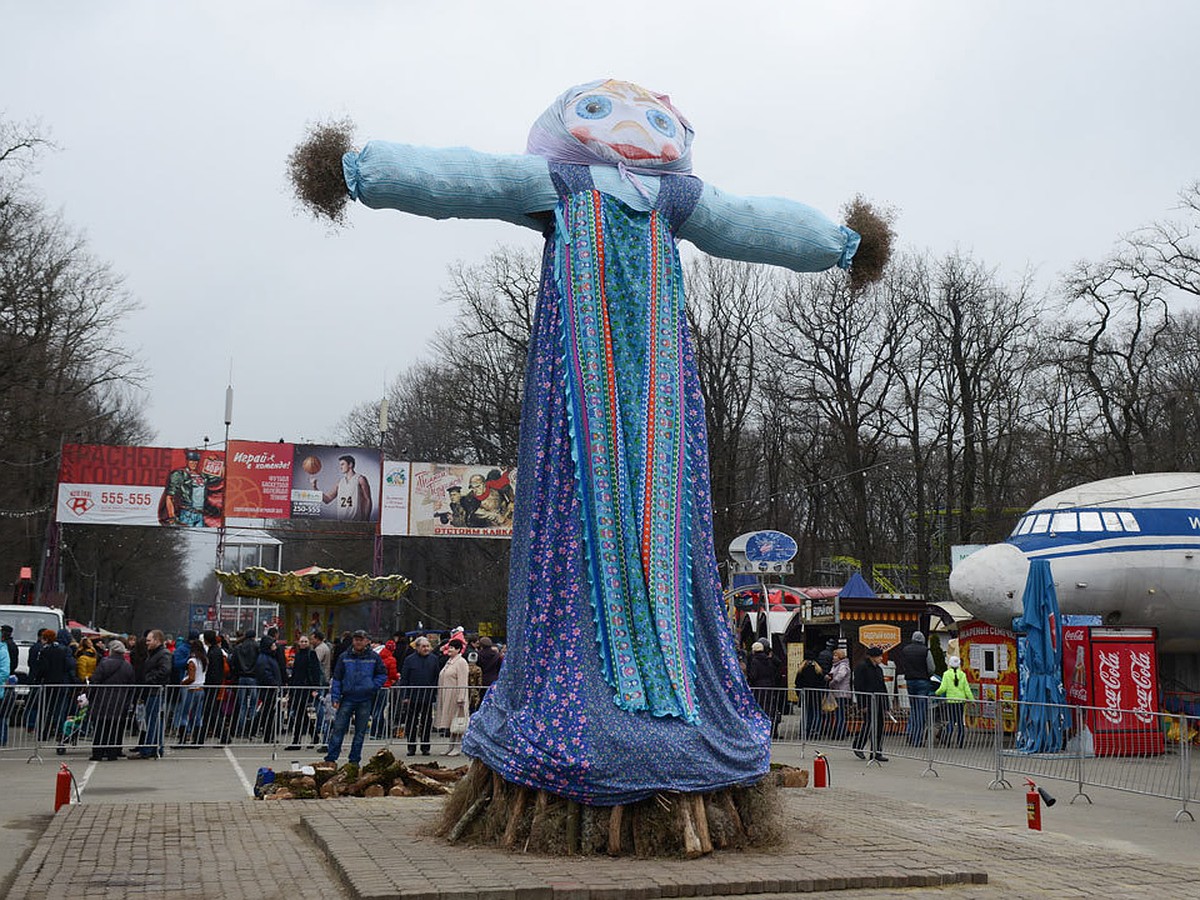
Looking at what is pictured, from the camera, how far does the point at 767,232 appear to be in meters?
9.64

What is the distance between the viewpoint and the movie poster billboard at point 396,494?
131 feet

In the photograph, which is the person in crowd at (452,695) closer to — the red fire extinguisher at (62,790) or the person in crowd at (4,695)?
the person in crowd at (4,695)

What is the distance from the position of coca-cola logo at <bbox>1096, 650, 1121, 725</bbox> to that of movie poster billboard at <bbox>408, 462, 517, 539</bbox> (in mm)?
24005

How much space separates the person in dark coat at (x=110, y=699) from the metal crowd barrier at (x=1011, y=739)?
29.7ft

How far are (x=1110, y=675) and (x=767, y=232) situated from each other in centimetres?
1110

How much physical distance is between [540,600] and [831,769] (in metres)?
9.00

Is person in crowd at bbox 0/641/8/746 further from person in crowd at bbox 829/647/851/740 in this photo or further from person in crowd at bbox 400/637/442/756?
person in crowd at bbox 829/647/851/740

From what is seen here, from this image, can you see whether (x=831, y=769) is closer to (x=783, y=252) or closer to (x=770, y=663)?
(x=770, y=663)

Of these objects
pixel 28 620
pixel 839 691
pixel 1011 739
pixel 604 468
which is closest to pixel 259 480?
pixel 28 620

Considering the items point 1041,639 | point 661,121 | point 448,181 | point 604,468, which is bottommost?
Answer: point 1041,639

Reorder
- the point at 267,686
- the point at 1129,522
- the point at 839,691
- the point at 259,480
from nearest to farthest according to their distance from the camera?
the point at 267,686, the point at 839,691, the point at 1129,522, the point at 259,480

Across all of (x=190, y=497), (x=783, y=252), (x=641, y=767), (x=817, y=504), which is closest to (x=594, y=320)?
(x=783, y=252)

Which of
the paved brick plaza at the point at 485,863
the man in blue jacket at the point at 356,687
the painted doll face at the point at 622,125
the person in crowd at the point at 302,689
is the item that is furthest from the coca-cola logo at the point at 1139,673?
the painted doll face at the point at 622,125

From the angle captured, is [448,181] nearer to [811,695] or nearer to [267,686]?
[267,686]
